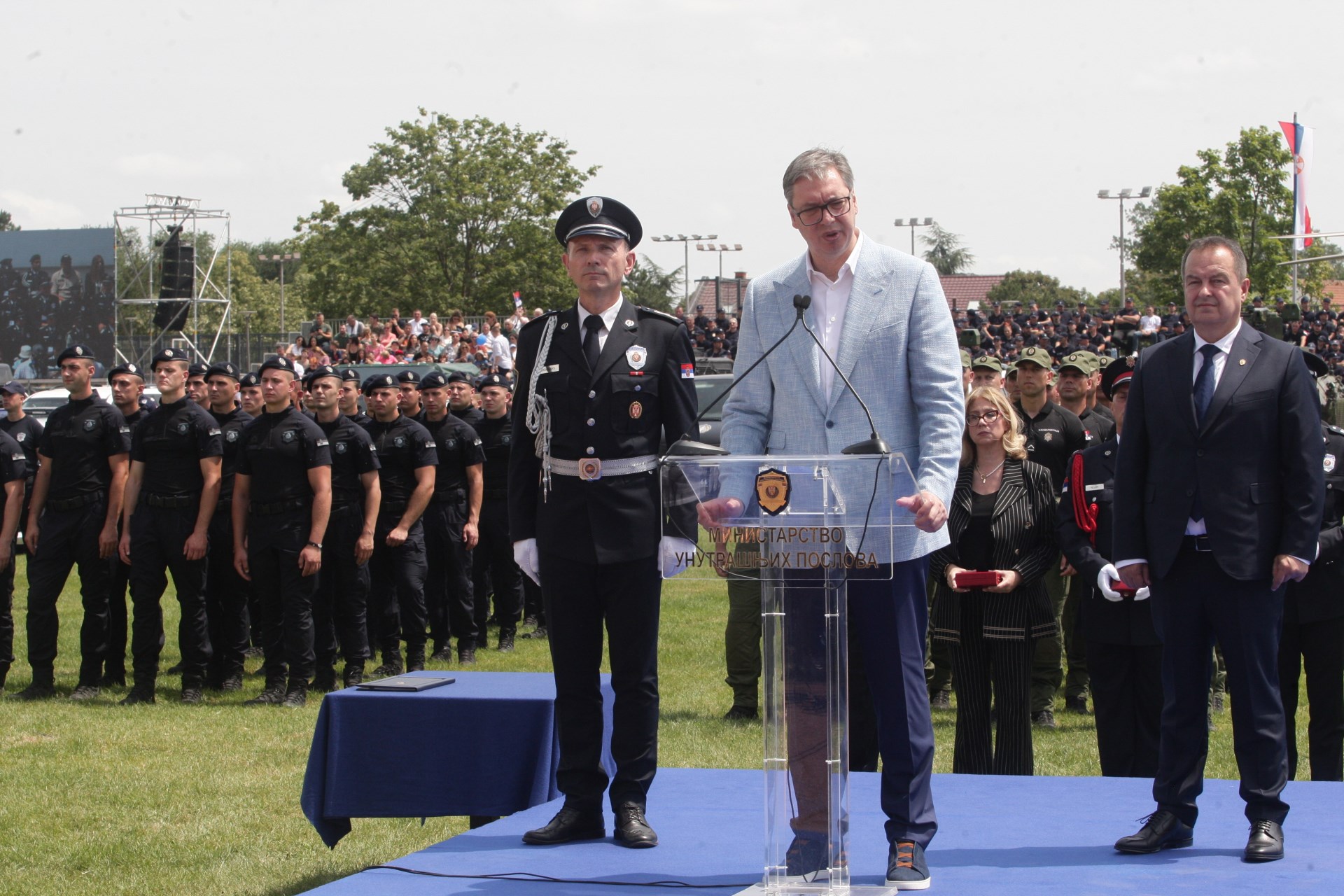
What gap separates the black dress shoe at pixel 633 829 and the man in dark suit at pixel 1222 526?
1.36 meters

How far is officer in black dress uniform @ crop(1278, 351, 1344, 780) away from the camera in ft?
18.8

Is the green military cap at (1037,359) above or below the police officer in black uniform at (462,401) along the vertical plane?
above

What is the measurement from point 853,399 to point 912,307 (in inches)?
11.5

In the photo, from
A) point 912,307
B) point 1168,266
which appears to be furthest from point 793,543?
point 1168,266

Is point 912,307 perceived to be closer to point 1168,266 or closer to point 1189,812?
point 1189,812

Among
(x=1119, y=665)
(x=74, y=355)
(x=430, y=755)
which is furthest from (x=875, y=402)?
(x=74, y=355)

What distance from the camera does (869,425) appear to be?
367 centimetres

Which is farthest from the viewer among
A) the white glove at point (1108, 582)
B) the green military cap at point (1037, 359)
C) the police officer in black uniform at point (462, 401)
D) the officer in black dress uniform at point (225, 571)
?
the police officer in black uniform at point (462, 401)

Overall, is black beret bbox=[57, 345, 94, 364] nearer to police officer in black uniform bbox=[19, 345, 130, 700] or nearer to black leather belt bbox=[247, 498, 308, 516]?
police officer in black uniform bbox=[19, 345, 130, 700]

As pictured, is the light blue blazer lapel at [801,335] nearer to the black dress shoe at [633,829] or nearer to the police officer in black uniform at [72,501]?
the black dress shoe at [633,829]

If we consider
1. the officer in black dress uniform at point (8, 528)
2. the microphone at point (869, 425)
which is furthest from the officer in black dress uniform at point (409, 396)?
the microphone at point (869, 425)

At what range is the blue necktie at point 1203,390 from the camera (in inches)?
163

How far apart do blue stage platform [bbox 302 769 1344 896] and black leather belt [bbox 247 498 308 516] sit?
4.72 m

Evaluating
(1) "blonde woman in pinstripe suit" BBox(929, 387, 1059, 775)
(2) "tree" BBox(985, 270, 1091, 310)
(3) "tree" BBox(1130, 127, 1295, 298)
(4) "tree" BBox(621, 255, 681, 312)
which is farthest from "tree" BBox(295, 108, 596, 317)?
(1) "blonde woman in pinstripe suit" BBox(929, 387, 1059, 775)
